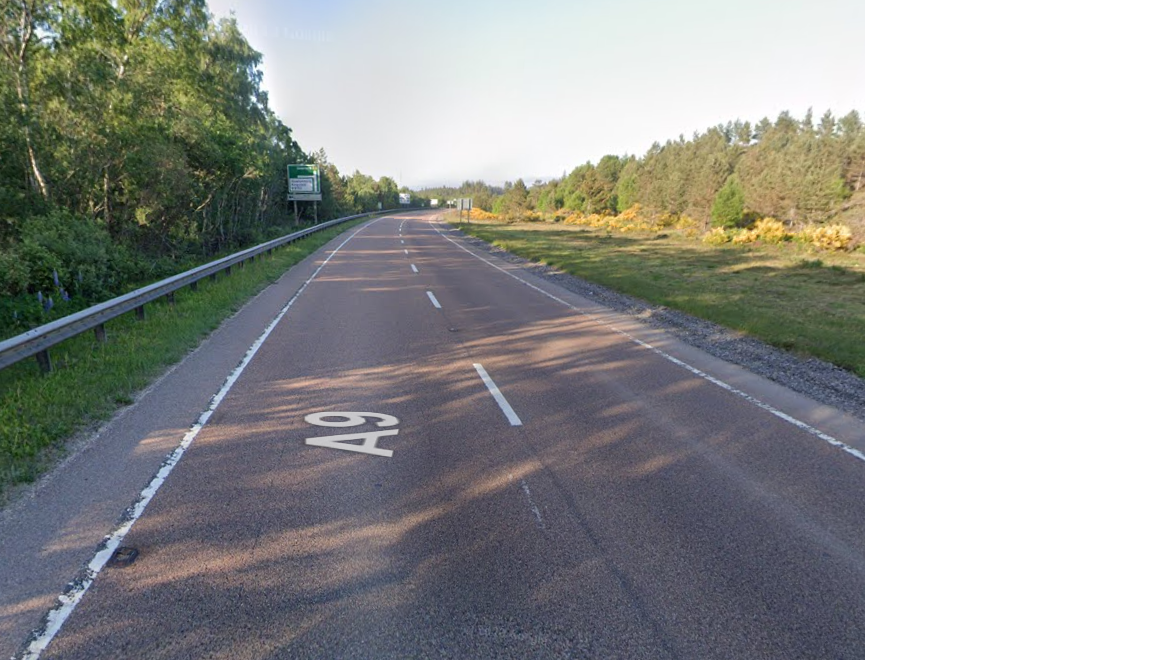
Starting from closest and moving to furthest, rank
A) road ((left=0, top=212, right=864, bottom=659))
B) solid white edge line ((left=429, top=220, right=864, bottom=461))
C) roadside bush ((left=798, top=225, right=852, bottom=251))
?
1. road ((left=0, top=212, right=864, bottom=659))
2. solid white edge line ((left=429, top=220, right=864, bottom=461))
3. roadside bush ((left=798, top=225, right=852, bottom=251))

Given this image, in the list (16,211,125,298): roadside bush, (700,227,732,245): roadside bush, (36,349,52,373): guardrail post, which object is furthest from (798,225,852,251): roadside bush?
(36,349,52,373): guardrail post

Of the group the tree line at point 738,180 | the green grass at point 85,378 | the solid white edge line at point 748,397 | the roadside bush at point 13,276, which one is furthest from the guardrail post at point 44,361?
the tree line at point 738,180

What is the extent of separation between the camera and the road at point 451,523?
320 centimetres

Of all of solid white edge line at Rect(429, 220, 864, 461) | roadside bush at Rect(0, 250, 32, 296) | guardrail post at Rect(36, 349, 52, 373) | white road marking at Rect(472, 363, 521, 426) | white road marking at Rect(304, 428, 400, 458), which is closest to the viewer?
white road marking at Rect(304, 428, 400, 458)

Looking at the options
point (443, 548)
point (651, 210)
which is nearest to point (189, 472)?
point (443, 548)

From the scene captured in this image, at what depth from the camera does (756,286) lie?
20.0 m

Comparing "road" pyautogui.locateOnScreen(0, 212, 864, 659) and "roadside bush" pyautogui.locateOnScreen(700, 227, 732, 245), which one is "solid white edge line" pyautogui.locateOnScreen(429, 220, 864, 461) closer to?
"road" pyautogui.locateOnScreen(0, 212, 864, 659)

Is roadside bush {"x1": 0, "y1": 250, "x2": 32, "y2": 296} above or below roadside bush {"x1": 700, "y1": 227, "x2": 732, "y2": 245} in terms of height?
below

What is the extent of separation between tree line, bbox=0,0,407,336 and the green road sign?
12647 mm

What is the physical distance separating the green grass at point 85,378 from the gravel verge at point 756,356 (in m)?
8.04

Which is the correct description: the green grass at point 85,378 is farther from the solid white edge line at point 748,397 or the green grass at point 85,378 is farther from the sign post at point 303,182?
the sign post at point 303,182

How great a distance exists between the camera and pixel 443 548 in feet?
12.9

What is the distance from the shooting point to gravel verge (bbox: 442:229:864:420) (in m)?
7.56
